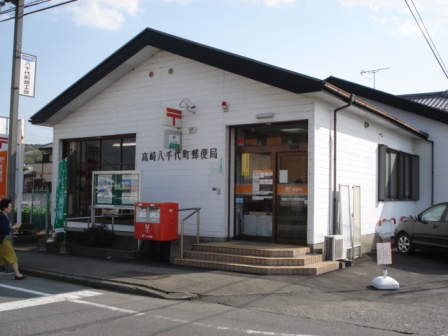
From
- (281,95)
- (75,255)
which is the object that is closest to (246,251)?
(281,95)

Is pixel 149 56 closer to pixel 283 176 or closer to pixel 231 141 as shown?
pixel 231 141

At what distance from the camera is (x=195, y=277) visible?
949cm

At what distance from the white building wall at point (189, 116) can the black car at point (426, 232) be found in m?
4.69

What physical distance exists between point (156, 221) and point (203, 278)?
2.47 metres

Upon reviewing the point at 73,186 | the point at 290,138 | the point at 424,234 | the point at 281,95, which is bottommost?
the point at 424,234

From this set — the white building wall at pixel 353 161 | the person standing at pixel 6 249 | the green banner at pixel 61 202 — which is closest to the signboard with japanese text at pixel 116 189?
the green banner at pixel 61 202

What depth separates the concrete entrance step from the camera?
9.95m

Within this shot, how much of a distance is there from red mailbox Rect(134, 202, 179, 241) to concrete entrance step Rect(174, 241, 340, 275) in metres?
0.70

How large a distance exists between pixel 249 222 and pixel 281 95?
3.39m

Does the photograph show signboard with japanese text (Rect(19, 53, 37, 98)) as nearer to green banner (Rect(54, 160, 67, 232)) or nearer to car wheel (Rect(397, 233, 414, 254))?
green banner (Rect(54, 160, 67, 232))

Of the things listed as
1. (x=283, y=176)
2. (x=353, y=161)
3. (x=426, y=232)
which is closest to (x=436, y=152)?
(x=426, y=232)

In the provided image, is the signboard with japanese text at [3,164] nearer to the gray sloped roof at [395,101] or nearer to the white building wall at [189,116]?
the white building wall at [189,116]

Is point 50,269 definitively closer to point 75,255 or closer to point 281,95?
point 75,255

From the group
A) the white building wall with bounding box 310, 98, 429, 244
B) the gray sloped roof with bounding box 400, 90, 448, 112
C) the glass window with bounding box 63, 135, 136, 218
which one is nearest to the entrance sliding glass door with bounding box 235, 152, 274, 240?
the white building wall with bounding box 310, 98, 429, 244
